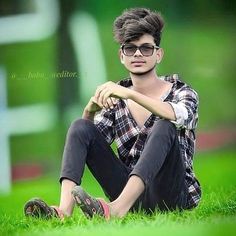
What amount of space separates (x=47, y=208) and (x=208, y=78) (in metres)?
0.99

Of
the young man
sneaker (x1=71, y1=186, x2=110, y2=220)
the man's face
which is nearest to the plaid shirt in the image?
the young man

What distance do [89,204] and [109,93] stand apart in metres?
0.38

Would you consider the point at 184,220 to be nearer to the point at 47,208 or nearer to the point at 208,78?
the point at 47,208

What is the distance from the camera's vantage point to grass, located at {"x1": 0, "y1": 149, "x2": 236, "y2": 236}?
7.23 ft

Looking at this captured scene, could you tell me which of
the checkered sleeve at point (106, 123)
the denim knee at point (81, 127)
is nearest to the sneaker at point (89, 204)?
the denim knee at point (81, 127)

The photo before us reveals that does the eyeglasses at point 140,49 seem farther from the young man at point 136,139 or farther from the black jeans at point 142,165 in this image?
the black jeans at point 142,165

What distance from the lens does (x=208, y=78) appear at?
2930 mm

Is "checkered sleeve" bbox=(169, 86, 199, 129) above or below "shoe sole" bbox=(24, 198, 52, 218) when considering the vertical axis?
above

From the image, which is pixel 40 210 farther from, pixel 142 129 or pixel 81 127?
pixel 142 129

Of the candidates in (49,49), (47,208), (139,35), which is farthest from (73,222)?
(49,49)

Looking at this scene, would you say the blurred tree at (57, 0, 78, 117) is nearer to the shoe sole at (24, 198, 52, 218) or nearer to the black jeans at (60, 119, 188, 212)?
the black jeans at (60, 119, 188, 212)

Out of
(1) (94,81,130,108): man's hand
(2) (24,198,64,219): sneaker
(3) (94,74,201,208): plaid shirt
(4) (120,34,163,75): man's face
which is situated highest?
(4) (120,34,163,75): man's face

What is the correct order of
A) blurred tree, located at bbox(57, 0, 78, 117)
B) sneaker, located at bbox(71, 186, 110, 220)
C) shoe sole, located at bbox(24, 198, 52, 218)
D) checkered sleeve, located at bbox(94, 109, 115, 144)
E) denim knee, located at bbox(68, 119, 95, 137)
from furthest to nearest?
blurred tree, located at bbox(57, 0, 78, 117), checkered sleeve, located at bbox(94, 109, 115, 144), denim knee, located at bbox(68, 119, 95, 137), shoe sole, located at bbox(24, 198, 52, 218), sneaker, located at bbox(71, 186, 110, 220)

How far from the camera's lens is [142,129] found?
245 cm
